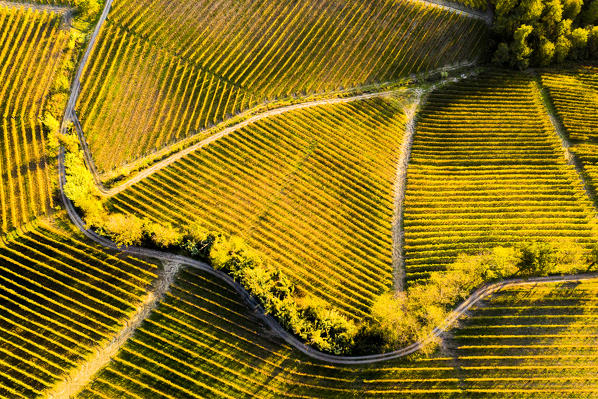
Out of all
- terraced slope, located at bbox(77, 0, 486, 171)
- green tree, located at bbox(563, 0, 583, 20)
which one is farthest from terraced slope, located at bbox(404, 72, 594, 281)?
green tree, located at bbox(563, 0, 583, 20)

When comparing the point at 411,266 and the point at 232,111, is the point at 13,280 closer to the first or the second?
the point at 232,111

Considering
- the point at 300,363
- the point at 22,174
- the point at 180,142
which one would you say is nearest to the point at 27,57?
the point at 22,174

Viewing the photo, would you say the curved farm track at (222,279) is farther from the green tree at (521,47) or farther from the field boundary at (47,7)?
the green tree at (521,47)

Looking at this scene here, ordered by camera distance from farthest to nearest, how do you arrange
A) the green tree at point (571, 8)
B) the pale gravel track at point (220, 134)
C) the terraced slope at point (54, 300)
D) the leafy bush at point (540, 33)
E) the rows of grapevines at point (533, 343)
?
the green tree at point (571, 8) → the leafy bush at point (540, 33) → the pale gravel track at point (220, 134) → the rows of grapevines at point (533, 343) → the terraced slope at point (54, 300)

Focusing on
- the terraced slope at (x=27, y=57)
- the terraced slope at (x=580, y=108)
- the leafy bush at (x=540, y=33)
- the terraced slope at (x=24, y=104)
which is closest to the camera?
the terraced slope at (x=24, y=104)

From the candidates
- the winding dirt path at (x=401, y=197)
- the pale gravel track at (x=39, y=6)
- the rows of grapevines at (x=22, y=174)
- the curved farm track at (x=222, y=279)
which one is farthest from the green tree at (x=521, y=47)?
the rows of grapevines at (x=22, y=174)

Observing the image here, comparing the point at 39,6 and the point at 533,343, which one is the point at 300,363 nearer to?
the point at 533,343
